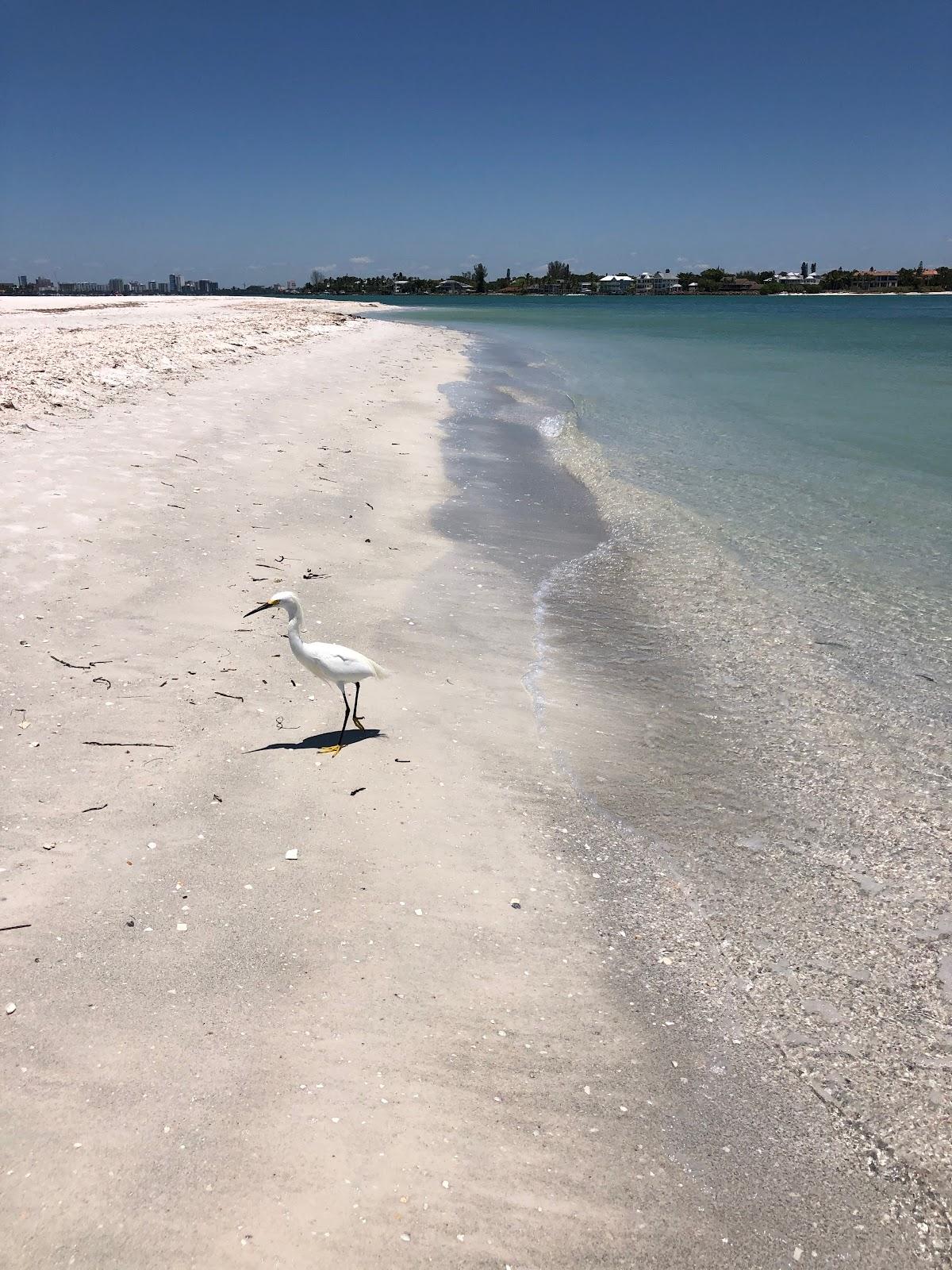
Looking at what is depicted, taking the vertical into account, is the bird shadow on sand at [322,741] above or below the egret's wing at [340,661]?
below

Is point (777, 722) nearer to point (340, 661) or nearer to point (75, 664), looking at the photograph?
point (340, 661)

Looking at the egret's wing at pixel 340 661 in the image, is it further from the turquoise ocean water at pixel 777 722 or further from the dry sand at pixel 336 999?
the turquoise ocean water at pixel 777 722

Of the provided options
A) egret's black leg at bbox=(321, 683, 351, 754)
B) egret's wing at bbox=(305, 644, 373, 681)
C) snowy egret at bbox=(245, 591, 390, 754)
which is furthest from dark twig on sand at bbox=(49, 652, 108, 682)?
egret's black leg at bbox=(321, 683, 351, 754)

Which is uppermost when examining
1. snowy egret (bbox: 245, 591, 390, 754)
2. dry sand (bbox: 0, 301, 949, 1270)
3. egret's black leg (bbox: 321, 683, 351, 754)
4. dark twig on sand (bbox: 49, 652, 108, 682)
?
snowy egret (bbox: 245, 591, 390, 754)

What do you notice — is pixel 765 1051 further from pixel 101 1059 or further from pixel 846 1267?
pixel 101 1059

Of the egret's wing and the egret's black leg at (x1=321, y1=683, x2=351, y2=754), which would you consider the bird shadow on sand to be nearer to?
the egret's black leg at (x1=321, y1=683, x2=351, y2=754)

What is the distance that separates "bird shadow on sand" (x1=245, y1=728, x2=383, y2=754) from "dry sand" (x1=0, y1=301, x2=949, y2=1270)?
0.02 meters

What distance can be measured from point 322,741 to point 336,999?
1.96 metres

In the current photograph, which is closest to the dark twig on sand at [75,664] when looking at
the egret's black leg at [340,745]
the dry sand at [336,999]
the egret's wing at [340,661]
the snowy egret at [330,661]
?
the dry sand at [336,999]

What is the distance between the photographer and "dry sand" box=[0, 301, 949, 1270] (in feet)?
8.75

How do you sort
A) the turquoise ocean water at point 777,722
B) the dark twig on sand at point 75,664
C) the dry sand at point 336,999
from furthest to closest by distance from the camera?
the dark twig on sand at point 75,664 < the turquoise ocean water at point 777,722 < the dry sand at point 336,999

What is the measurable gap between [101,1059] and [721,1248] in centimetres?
220

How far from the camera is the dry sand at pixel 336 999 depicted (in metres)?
2.67

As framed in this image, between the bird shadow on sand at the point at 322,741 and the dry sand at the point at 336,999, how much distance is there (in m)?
0.02
